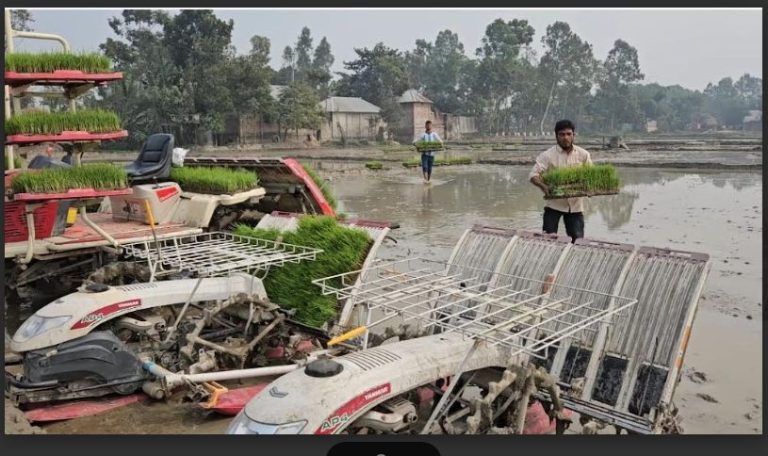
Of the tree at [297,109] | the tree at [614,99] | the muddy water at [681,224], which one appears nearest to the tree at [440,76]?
the tree at [614,99]

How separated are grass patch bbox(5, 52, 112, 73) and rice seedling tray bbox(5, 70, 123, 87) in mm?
38

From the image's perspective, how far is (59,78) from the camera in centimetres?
488

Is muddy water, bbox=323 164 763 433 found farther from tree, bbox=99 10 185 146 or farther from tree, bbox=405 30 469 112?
tree, bbox=405 30 469 112

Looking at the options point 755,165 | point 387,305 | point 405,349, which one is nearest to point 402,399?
point 405,349

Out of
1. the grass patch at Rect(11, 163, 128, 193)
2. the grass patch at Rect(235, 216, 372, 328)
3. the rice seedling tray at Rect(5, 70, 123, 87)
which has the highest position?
the rice seedling tray at Rect(5, 70, 123, 87)

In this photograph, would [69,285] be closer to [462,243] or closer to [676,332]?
[462,243]

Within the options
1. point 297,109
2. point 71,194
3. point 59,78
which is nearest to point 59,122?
point 59,78

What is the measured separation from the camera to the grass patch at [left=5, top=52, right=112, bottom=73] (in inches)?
188

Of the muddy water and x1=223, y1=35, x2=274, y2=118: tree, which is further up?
x1=223, y1=35, x2=274, y2=118: tree

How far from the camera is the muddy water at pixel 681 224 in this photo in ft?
12.7

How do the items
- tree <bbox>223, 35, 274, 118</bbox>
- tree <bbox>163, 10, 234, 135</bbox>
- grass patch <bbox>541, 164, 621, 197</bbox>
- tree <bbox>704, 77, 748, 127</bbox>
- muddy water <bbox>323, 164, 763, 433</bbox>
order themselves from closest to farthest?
muddy water <bbox>323, 164, 763, 433</bbox>
grass patch <bbox>541, 164, 621, 197</bbox>
tree <bbox>704, 77, 748, 127</bbox>
tree <bbox>163, 10, 234, 135</bbox>
tree <bbox>223, 35, 274, 118</bbox>

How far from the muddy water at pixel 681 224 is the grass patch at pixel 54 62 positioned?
3494mm

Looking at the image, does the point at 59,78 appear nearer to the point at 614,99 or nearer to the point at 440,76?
the point at 614,99

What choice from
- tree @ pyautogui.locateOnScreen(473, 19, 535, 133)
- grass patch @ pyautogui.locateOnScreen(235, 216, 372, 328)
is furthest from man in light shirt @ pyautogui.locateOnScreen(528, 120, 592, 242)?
tree @ pyautogui.locateOnScreen(473, 19, 535, 133)
